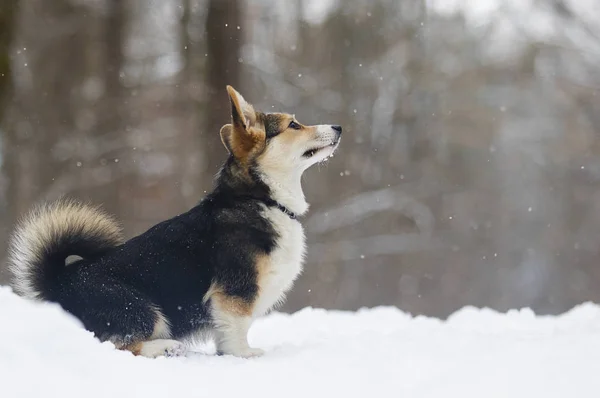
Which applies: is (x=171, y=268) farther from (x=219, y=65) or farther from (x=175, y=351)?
(x=219, y=65)

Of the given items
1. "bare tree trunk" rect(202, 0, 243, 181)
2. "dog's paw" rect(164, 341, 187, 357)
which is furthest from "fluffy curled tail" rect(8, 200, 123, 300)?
"bare tree trunk" rect(202, 0, 243, 181)

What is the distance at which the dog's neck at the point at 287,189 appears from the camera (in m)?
5.24

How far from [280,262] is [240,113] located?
103cm

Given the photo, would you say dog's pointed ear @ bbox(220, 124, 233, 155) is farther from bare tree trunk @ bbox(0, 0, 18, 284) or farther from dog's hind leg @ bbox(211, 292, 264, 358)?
bare tree trunk @ bbox(0, 0, 18, 284)

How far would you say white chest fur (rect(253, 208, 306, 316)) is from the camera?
4.88 m

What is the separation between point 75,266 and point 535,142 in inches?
734

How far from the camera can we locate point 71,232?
495 centimetres

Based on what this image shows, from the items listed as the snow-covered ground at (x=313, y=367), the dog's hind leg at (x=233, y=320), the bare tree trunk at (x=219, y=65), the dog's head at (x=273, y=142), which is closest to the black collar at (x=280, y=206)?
the dog's head at (x=273, y=142)

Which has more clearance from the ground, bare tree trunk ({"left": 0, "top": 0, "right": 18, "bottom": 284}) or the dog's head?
the dog's head

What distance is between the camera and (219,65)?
414 inches

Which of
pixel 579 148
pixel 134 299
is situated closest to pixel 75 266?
pixel 134 299

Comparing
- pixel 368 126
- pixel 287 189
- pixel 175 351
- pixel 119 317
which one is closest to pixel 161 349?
pixel 175 351

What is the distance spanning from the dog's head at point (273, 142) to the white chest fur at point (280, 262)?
0.36m

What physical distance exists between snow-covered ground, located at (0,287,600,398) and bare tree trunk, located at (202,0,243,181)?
5.67 m
